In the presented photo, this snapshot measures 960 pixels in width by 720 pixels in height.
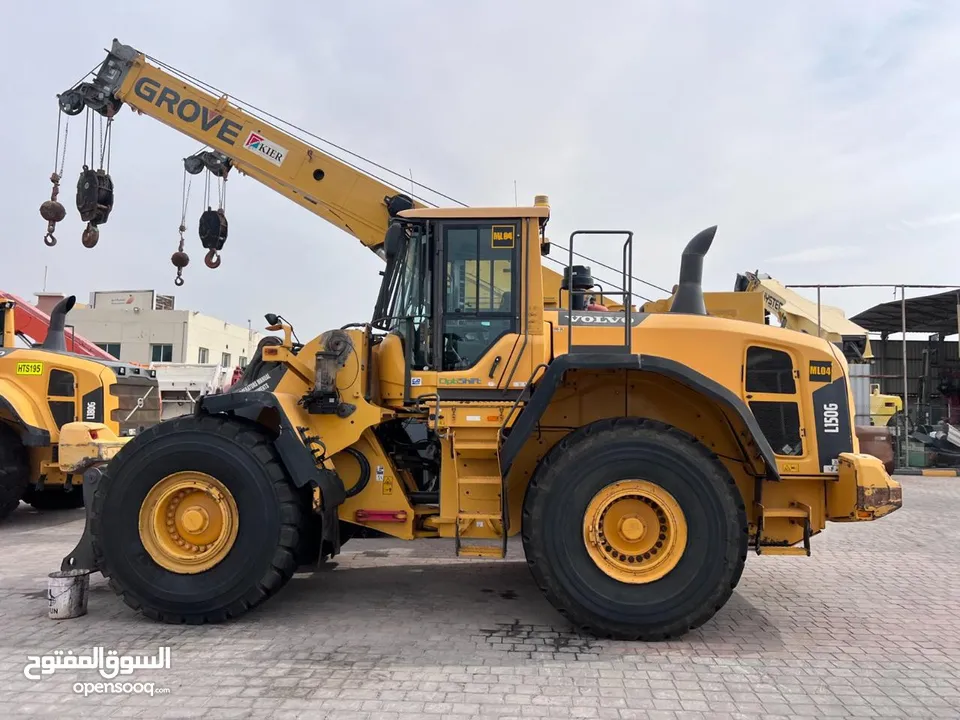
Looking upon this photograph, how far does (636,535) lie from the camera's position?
4.34m

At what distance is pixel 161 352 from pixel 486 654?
111 feet

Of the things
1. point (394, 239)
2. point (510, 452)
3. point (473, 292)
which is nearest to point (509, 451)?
point (510, 452)

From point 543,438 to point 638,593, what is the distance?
4.38 ft

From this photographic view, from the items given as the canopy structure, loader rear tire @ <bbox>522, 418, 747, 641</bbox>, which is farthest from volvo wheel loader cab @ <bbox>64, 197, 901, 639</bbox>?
the canopy structure

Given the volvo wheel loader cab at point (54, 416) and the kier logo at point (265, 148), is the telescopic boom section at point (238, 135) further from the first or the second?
the volvo wheel loader cab at point (54, 416)

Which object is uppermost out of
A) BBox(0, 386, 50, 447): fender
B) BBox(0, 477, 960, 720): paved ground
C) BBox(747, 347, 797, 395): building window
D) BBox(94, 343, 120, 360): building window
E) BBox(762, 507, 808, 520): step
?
BBox(94, 343, 120, 360): building window

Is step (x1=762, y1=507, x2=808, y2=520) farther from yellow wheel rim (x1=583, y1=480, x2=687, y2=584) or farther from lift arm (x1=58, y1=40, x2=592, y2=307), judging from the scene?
lift arm (x1=58, y1=40, x2=592, y2=307)

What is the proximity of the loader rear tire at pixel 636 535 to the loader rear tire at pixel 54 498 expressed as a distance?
7.81 m

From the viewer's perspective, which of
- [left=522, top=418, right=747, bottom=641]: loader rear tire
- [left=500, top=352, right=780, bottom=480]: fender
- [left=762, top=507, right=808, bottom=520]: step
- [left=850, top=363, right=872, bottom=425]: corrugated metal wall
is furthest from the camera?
[left=850, top=363, right=872, bottom=425]: corrugated metal wall

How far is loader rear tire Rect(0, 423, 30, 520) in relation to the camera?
7887 millimetres

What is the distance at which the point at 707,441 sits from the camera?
496 centimetres

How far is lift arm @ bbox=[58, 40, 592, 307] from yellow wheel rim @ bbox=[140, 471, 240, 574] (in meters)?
4.21

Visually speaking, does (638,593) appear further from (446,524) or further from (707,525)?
(446,524)

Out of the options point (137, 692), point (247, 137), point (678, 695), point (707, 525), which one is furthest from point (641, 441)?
point (247, 137)
